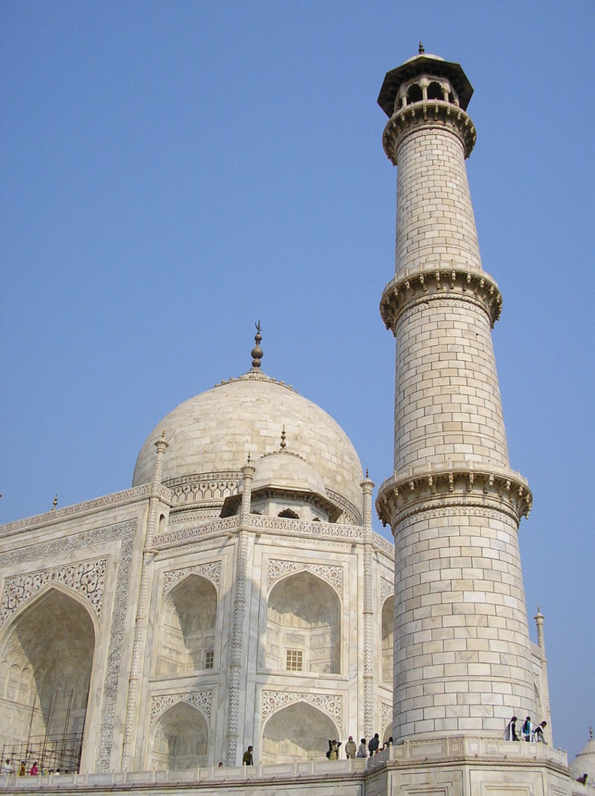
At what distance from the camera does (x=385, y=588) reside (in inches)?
840

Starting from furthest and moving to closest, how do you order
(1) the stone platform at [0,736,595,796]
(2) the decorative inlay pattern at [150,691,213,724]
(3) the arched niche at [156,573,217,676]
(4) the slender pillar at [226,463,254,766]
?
1. (3) the arched niche at [156,573,217,676]
2. (2) the decorative inlay pattern at [150,691,213,724]
3. (4) the slender pillar at [226,463,254,766]
4. (1) the stone platform at [0,736,595,796]

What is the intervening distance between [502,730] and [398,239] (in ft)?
24.3

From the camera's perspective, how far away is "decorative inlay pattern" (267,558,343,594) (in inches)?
795

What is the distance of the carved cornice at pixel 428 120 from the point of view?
1436 cm

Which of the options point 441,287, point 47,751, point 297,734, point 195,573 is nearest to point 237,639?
point 195,573

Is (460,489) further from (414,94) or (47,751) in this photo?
(47,751)

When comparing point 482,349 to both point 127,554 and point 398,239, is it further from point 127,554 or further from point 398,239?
point 127,554

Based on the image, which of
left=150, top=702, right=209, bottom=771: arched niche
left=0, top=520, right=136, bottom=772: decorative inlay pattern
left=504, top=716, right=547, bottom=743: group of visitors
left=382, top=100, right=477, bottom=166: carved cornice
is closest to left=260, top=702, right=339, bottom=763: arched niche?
left=150, top=702, right=209, bottom=771: arched niche

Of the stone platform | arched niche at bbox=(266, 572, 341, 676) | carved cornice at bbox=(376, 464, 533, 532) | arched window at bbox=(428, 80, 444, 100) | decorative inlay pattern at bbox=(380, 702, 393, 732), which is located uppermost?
arched window at bbox=(428, 80, 444, 100)

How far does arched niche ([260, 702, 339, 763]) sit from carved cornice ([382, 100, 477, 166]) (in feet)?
38.9

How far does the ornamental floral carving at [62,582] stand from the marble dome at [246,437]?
564cm

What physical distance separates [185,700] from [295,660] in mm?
2710

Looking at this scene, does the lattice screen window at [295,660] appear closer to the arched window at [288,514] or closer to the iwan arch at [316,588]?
the iwan arch at [316,588]

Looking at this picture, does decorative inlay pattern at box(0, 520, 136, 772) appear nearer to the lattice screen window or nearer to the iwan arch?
the iwan arch
